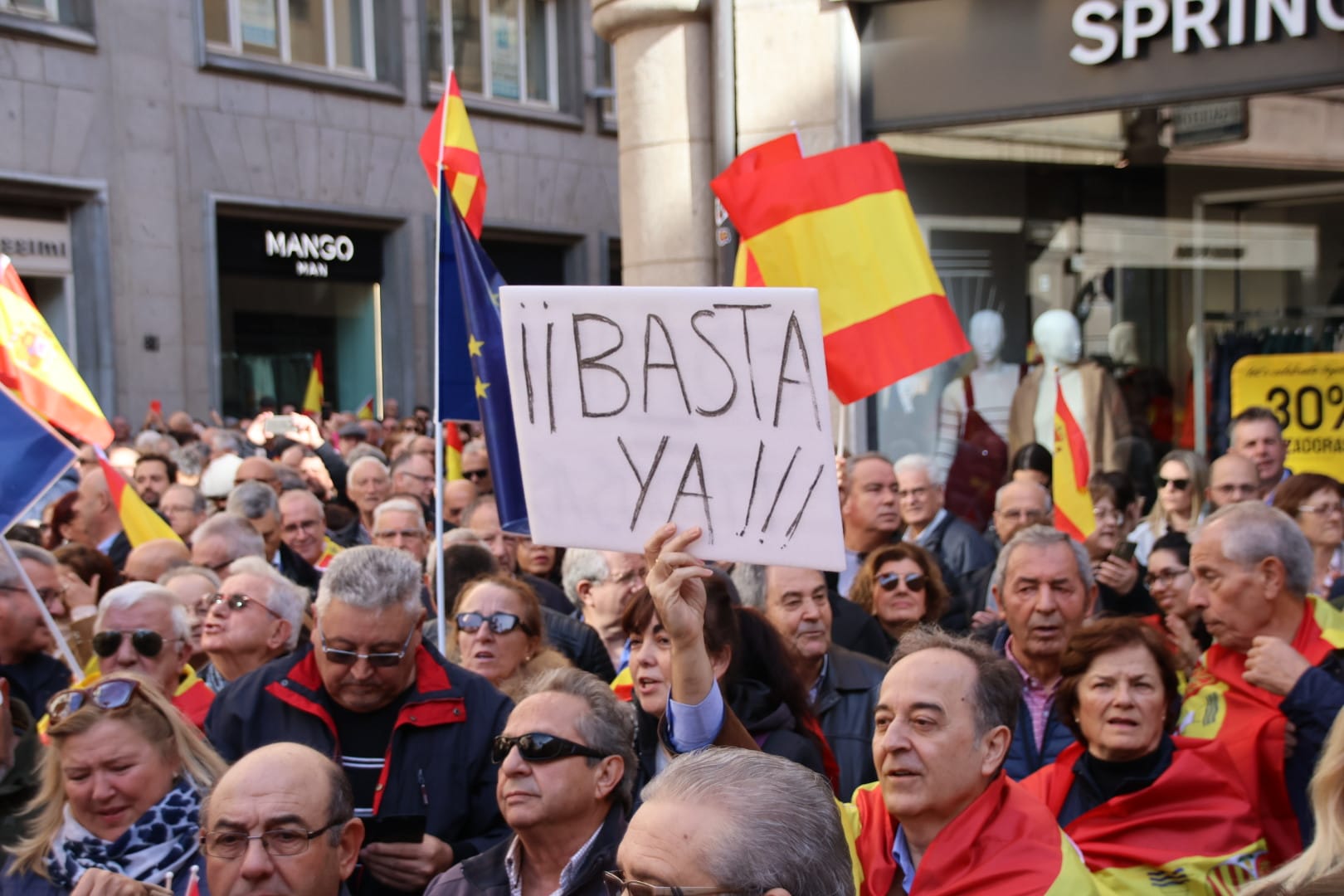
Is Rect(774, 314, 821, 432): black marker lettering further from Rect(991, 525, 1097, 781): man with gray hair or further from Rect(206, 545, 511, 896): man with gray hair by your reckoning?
Rect(991, 525, 1097, 781): man with gray hair

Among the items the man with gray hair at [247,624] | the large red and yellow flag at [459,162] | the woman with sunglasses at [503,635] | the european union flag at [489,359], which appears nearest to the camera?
the woman with sunglasses at [503,635]

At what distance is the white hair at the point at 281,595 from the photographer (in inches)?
209

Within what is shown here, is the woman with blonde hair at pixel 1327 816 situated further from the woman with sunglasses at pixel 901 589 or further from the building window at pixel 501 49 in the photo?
the building window at pixel 501 49

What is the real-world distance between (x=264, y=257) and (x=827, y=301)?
17.0 meters

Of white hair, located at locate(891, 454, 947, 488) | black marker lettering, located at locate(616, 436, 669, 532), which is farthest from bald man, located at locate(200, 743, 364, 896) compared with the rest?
white hair, located at locate(891, 454, 947, 488)

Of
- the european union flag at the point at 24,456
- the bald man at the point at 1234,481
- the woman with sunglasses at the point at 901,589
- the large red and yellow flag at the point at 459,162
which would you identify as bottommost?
the woman with sunglasses at the point at 901,589

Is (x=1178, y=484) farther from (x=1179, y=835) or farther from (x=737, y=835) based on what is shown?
(x=737, y=835)

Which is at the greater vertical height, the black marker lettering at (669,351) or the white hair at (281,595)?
the black marker lettering at (669,351)

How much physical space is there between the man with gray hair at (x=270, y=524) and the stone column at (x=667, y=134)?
3769mm

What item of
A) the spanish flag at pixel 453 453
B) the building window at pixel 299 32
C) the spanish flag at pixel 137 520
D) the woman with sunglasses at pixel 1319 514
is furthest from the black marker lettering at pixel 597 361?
the building window at pixel 299 32

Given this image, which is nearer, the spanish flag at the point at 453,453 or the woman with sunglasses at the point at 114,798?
the woman with sunglasses at the point at 114,798

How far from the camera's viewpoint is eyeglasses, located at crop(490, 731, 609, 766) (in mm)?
3471

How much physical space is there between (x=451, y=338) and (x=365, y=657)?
284 centimetres

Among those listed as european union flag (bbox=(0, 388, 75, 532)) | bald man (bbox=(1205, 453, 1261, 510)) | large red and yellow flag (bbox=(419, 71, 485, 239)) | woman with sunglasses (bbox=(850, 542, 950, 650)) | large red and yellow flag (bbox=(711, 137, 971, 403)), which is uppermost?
large red and yellow flag (bbox=(419, 71, 485, 239))
